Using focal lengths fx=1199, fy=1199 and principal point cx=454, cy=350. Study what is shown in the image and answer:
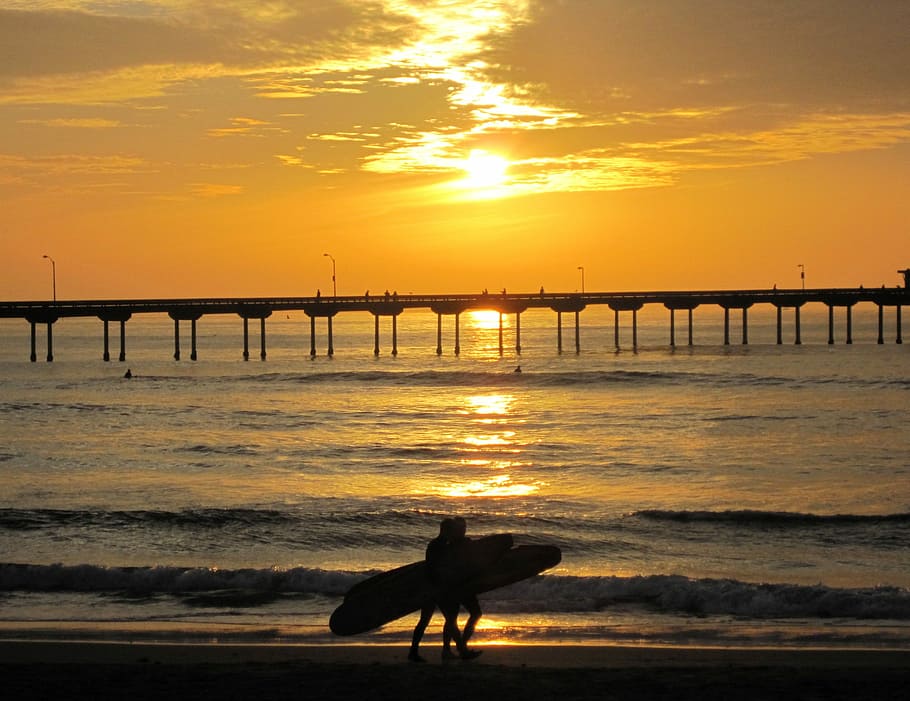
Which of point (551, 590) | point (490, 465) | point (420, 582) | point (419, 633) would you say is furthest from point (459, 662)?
point (490, 465)

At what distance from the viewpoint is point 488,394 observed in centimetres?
5556

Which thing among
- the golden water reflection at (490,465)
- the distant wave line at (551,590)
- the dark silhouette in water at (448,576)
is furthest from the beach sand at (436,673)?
the golden water reflection at (490,465)

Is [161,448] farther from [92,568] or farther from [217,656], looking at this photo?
[217,656]

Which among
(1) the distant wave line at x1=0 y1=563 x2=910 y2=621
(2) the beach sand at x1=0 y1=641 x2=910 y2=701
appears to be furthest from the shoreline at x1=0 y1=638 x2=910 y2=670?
(1) the distant wave line at x1=0 y1=563 x2=910 y2=621

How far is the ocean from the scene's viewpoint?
13.7 m

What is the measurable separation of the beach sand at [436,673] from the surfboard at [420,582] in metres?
0.41

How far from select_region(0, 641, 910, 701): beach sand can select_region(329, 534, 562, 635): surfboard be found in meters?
0.41

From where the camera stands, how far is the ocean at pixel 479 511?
13.7 meters

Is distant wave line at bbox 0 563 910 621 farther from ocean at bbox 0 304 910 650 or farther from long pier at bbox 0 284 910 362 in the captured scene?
long pier at bbox 0 284 910 362

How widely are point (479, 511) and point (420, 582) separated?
11349 millimetres

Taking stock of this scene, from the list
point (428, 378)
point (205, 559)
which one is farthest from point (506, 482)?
point (428, 378)

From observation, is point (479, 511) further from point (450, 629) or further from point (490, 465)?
point (450, 629)

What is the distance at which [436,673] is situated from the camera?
1033cm

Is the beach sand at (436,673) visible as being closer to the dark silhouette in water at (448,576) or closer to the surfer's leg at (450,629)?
the surfer's leg at (450,629)
